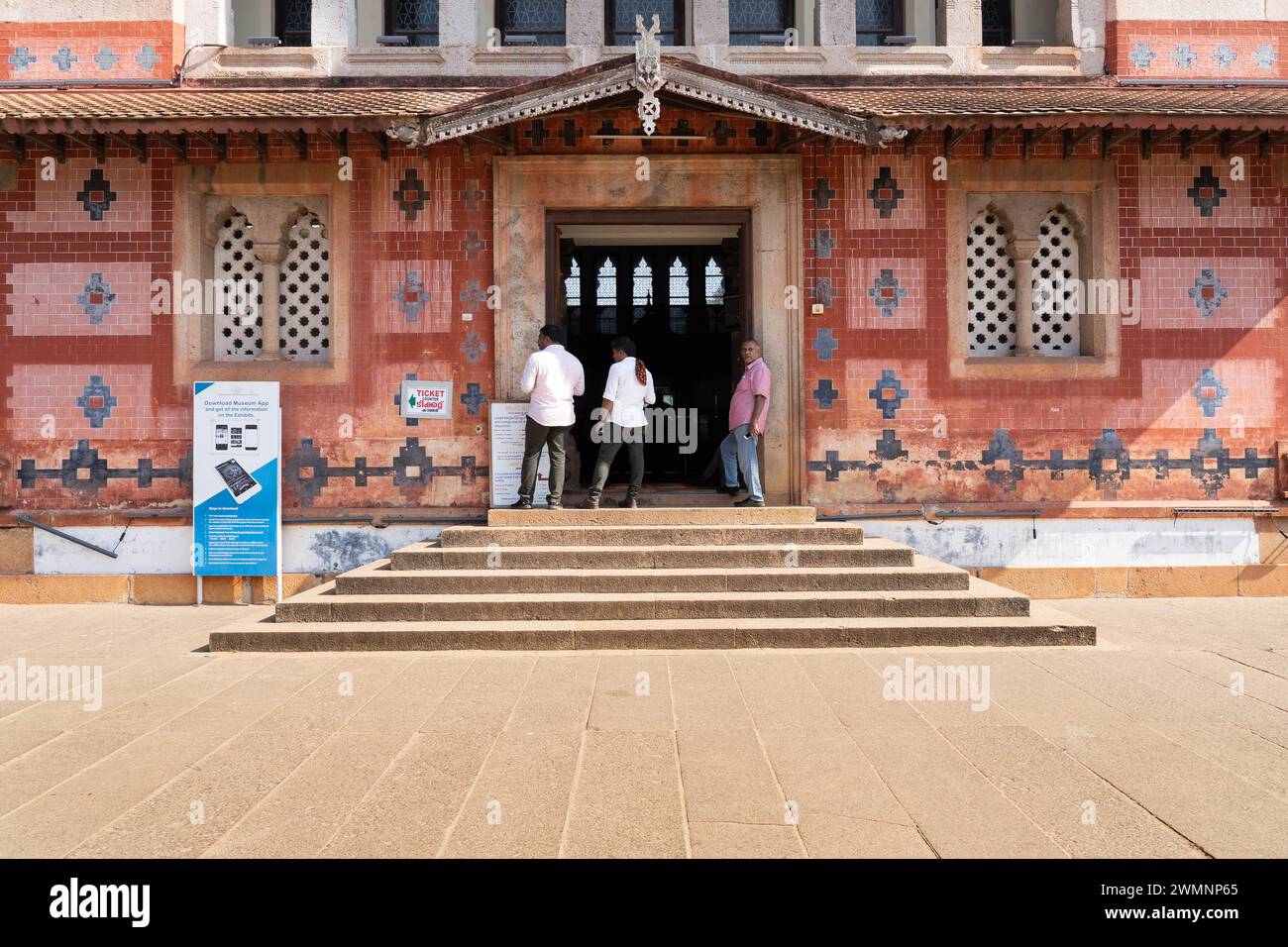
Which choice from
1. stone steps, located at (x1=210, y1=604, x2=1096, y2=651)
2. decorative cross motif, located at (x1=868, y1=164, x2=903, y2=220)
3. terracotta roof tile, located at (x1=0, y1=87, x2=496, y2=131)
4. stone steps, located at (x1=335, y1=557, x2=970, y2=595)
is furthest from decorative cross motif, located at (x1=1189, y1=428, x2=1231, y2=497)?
terracotta roof tile, located at (x1=0, y1=87, x2=496, y2=131)

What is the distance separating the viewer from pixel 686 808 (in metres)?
3.59

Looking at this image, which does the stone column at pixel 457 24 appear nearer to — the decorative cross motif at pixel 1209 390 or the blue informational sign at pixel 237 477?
the blue informational sign at pixel 237 477

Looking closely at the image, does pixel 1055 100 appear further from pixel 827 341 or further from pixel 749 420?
pixel 749 420

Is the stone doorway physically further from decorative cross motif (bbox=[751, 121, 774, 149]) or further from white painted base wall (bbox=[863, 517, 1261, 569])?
white painted base wall (bbox=[863, 517, 1261, 569])

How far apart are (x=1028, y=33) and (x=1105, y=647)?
8185 mm

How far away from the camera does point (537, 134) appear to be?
971 cm

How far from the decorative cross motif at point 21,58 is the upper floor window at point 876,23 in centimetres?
961

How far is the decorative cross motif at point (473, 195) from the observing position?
973 centimetres

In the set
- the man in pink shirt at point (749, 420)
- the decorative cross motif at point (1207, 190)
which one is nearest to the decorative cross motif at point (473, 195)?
the man in pink shirt at point (749, 420)

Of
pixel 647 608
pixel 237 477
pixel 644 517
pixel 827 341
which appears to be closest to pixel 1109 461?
pixel 827 341

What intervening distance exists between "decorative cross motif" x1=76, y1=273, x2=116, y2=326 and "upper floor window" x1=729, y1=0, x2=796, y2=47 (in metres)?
7.70

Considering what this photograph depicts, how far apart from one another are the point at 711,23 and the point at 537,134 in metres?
2.55

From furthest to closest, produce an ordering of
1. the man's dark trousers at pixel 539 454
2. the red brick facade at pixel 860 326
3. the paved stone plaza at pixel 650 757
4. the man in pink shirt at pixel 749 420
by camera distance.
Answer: the red brick facade at pixel 860 326 < the man in pink shirt at pixel 749 420 < the man's dark trousers at pixel 539 454 < the paved stone plaza at pixel 650 757

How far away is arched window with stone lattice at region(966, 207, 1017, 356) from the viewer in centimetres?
995
